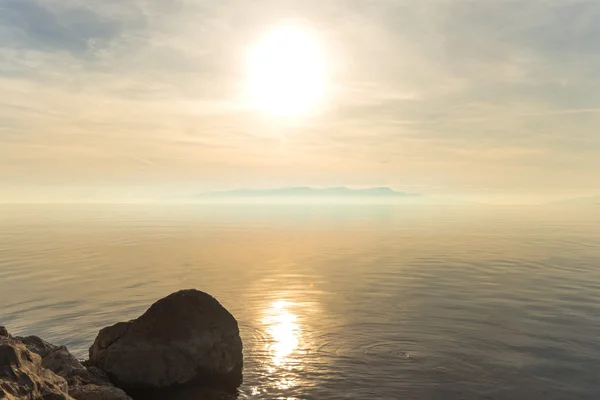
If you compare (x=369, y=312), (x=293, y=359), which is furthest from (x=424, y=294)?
(x=293, y=359)

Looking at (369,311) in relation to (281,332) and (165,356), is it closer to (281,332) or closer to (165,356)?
(281,332)

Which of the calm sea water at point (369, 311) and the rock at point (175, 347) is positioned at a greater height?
the rock at point (175, 347)

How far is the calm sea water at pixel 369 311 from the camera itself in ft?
55.8

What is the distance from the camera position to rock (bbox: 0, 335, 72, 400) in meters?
9.07

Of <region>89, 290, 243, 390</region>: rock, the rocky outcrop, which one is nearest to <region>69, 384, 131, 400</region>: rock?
the rocky outcrop

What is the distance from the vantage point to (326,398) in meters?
15.4

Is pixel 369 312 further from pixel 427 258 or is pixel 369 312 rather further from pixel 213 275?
pixel 427 258

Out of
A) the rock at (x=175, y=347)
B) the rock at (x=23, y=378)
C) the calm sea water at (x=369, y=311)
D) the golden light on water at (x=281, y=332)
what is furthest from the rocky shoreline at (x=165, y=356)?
the rock at (x=23, y=378)

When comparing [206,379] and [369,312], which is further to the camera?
[369,312]

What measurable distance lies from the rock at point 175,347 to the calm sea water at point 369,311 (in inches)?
55.6

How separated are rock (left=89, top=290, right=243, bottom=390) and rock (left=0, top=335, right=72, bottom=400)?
630 cm

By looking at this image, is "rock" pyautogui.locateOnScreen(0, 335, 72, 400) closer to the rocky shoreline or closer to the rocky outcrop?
the rocky outcrop

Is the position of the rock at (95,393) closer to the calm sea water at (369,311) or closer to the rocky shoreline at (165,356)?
the rocky shoreline at (165,356)

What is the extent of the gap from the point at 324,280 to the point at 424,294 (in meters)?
10.8
